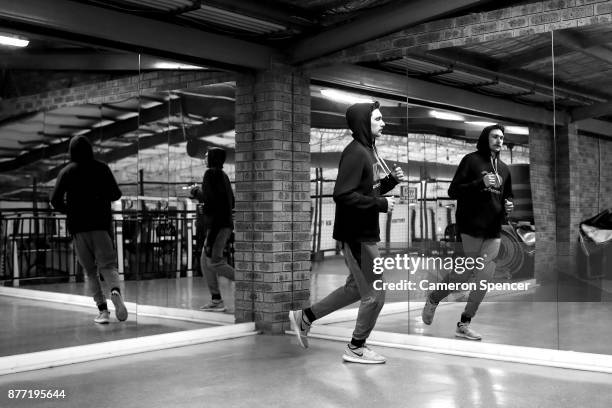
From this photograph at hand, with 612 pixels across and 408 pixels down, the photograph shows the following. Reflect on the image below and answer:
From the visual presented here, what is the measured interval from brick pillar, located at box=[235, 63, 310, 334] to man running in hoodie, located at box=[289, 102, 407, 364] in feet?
4.31

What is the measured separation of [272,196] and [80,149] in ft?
6.09

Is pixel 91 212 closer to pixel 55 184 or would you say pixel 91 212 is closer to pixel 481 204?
pixel 55 184

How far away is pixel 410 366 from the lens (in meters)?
5.19

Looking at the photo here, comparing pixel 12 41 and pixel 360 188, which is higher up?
pixel 12 41

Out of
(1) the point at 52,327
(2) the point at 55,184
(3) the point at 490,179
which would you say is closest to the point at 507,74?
(3) the point at 490,179

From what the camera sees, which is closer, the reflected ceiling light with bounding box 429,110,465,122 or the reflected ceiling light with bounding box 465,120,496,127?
the reflected ceiling light with bounding box 465,120,496,127

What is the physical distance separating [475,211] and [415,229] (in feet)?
1.86

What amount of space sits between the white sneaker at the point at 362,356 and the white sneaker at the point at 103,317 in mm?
2010

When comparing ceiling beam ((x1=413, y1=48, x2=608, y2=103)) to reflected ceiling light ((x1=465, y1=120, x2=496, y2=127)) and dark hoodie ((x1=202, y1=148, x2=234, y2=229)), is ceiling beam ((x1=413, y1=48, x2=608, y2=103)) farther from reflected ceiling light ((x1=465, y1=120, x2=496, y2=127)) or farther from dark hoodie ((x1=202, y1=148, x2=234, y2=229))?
dark hoodie ((x1=202, y1=148, x2=234, y2=229))

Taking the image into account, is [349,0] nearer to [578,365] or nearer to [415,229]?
[415,229]

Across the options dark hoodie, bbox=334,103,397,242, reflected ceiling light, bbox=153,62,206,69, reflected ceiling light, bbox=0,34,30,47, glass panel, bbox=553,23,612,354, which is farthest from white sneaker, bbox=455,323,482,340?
reflected ceiling light, bbox=0,34,30,47

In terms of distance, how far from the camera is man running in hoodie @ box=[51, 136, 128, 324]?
17.7ft

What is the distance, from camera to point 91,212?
222 inches

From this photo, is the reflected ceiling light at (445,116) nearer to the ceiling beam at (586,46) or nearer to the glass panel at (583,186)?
the glass panel at (583,186)
